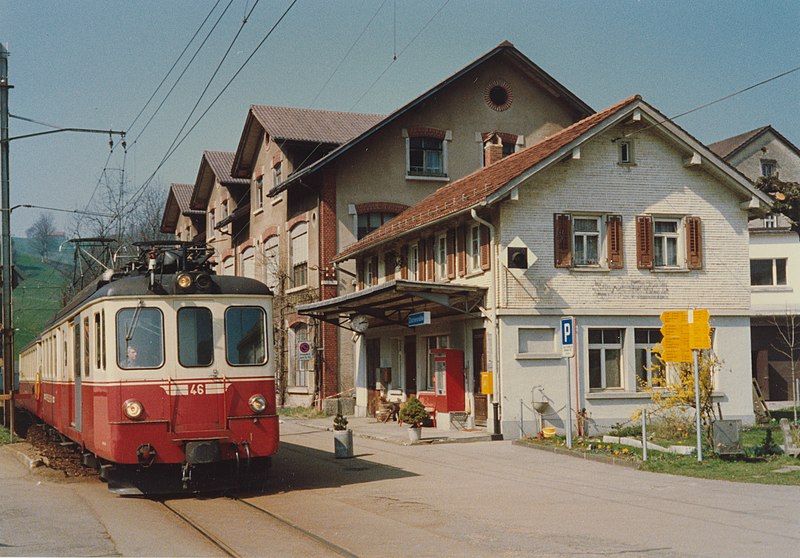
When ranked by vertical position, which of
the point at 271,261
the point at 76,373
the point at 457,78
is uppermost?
the point at 457,78

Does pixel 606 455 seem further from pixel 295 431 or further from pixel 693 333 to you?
pixel 295 431

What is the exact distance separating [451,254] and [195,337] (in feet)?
42.5

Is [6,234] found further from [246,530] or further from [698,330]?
[698,330]

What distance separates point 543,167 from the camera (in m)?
22.8

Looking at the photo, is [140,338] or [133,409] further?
[140,338]

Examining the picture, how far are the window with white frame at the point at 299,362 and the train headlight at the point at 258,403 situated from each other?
68.3ft

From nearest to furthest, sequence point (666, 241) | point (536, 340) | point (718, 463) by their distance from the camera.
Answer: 1. point (718, 463)
2. point (536, 340)
3. point (666, 241)

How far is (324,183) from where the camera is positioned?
109 ft

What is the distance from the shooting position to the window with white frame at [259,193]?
40.1 m

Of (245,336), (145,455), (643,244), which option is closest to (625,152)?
(643,244)

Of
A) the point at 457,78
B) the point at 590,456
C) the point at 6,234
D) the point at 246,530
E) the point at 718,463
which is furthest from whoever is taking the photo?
the point at 457,78

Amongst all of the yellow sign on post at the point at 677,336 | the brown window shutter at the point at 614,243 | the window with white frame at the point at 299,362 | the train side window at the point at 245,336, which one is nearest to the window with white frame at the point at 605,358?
the brown window shutter at the point at 614,243

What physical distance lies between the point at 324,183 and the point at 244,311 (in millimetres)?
19847

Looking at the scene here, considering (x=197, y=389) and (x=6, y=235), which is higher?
(x=6, y=235)
